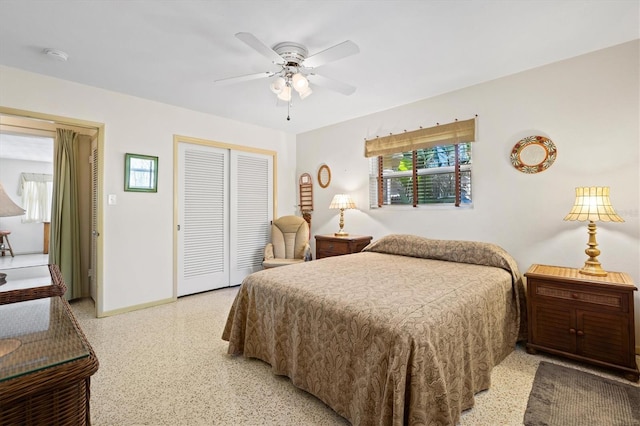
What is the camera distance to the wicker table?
0.68m

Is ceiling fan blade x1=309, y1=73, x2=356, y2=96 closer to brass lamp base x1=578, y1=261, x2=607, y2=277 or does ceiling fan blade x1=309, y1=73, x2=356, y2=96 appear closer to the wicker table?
the wicker table

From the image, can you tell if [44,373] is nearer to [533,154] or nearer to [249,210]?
[533,154]

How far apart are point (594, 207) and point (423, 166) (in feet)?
5.48

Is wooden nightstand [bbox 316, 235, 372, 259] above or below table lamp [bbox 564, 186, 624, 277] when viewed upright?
below

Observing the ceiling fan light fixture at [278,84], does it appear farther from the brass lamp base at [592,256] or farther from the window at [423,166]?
the brass lamp base at [592,256]

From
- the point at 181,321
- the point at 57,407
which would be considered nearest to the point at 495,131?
the point at 57,407

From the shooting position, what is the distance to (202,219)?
13.8 feet

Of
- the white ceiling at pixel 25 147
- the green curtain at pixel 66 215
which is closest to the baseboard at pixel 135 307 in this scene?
the green curtain at pixel 66 215

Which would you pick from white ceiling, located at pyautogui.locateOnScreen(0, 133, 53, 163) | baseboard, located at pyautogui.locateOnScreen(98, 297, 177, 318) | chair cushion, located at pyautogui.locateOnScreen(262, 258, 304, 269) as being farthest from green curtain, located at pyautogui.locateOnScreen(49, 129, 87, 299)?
chair cushion, located at pyautogui.locateOnScreen(262, 258, 304, 269)

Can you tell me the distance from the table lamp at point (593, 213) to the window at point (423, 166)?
103cm

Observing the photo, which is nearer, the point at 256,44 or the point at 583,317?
the point at 256,44

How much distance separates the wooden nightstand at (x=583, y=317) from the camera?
2.06m

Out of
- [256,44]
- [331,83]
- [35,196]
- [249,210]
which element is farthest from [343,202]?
[35,196]

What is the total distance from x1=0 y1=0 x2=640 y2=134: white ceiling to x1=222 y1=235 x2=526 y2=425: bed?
1717mm
